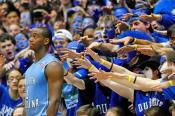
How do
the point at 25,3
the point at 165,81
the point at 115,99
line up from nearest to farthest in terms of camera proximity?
the point at 165,81
the point at 115,99
the point at 25,3

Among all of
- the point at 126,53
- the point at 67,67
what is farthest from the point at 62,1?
the point at 126,53

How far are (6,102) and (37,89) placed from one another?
258 cm

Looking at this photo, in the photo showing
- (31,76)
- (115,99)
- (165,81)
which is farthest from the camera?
(115,99)

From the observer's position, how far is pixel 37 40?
22.4 feet

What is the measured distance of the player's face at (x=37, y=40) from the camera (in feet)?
22.4

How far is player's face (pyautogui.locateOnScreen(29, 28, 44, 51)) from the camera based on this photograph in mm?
6820

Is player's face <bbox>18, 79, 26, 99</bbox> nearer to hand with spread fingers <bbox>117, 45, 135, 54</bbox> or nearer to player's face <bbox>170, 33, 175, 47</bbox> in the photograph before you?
hand with spread fingers <bbox>117, 45, 135, 54</bbox>

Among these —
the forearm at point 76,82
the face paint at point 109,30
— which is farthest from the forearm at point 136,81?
the face paint at point 109,30

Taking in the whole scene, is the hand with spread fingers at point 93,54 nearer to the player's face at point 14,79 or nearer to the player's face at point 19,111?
the player's face at point 19,111

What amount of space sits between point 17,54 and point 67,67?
207 cm

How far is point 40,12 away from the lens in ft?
39.1

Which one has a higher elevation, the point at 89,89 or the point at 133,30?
the point at 133,30

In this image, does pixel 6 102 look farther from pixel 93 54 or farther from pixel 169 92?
pixel 169 92

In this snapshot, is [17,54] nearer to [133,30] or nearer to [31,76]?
[133,30]
